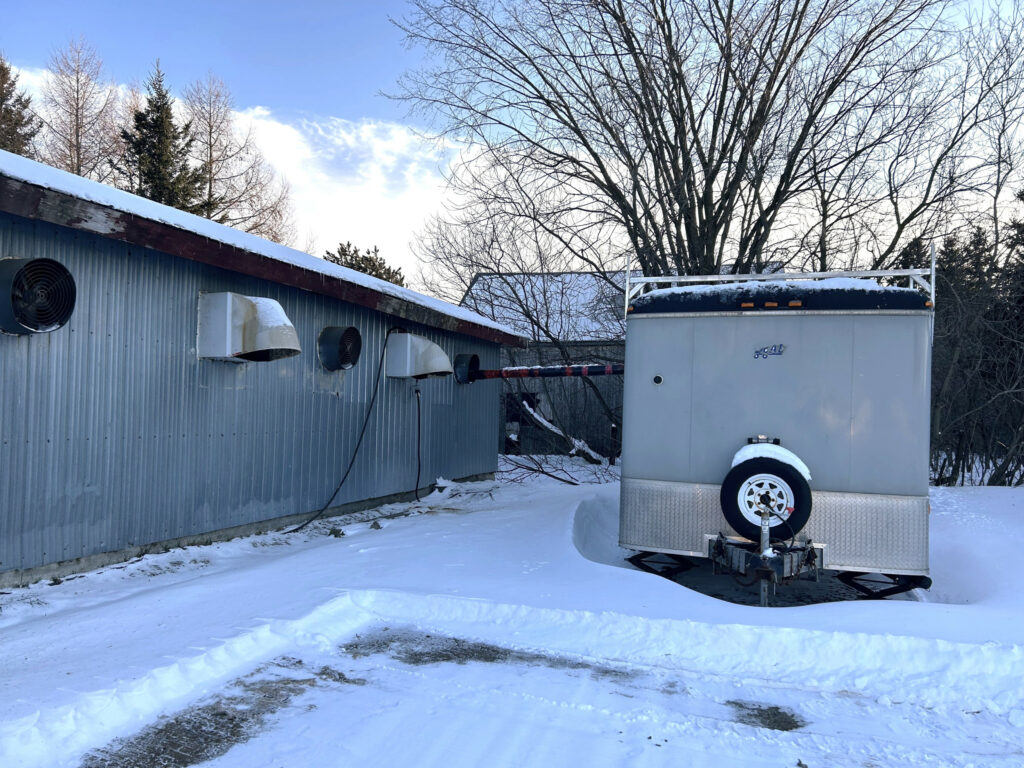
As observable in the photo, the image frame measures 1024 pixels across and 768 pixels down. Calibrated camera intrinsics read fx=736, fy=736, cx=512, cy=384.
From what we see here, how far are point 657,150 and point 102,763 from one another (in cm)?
1458


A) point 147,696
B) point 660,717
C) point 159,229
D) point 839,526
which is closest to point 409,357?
point 159,229

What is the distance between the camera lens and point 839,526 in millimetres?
6176

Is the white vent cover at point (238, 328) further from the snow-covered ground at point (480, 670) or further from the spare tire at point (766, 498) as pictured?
the spare tire at point (766, 498)

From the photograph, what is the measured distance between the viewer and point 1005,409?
15773 mm

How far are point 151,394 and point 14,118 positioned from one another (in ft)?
97.0

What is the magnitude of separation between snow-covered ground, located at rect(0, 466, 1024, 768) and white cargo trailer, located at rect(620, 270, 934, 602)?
0.73 metres

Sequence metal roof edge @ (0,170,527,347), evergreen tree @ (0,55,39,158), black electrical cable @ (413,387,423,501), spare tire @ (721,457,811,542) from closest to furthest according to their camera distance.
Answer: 1. metal roof edge @ (0,170,527,347)
2. spare tire @ (721,457,811,542)
3. black electrical cable @ (413,387,423,501)
4. evergreen tree @ (0,55,39,158)

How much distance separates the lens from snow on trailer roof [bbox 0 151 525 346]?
5332 mm

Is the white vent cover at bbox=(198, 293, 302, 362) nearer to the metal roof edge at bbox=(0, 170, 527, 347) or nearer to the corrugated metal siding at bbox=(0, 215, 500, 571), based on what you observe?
the corrugated metal siding at bbox=(0, 215, 500, 571)

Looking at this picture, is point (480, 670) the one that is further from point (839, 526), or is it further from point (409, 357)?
point (409, 357)

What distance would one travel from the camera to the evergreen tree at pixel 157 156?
2773 centimetres

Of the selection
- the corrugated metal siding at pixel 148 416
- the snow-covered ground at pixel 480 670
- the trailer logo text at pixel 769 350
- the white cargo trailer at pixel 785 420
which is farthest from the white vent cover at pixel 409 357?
the trailer logo text at pixel 769 350

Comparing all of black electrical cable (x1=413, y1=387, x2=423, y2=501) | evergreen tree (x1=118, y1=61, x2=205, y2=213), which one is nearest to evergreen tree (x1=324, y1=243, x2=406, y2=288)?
evergreen tree (x1=118, y1=61, x2=205, y2=213)

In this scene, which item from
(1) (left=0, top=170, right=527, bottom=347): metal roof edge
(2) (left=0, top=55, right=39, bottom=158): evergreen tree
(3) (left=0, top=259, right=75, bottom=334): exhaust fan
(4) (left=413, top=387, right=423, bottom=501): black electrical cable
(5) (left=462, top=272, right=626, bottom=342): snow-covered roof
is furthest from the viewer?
(2) (left=0, top=55, right=39, bottom=158): evergreen tree
